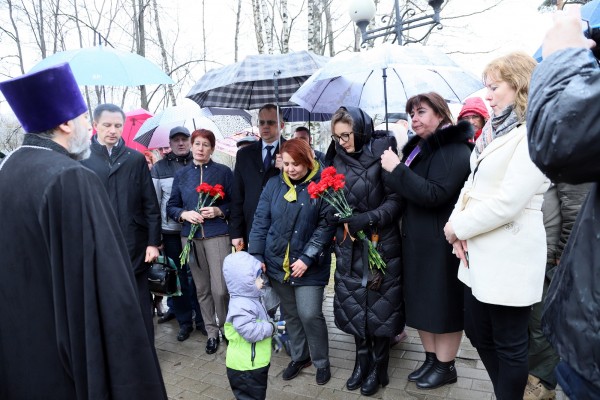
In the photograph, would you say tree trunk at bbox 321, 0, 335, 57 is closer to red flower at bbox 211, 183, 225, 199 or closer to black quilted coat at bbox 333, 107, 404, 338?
red flower at bbox 211, 183, 225, 199

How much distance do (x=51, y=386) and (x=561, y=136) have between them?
1.79 meters

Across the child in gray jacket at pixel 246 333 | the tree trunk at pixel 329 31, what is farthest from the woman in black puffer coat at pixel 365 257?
the tree trunk at pixel 329 31

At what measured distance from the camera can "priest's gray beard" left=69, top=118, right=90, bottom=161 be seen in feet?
5.68

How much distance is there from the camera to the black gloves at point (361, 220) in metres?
3.10

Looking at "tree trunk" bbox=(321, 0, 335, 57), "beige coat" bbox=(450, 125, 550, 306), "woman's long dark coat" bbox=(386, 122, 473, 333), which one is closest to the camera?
"beige coat" bbox=(450, 125, 550, 306)

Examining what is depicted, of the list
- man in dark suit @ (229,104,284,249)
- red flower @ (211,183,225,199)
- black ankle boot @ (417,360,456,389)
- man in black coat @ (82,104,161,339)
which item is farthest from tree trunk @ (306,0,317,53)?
black ankle boot @ (417,360,456,389)

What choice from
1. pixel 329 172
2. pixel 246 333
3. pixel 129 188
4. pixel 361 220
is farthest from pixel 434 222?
pixel 129 188

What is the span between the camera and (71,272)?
4.76 ft

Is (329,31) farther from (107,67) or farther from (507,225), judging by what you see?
(507,225)

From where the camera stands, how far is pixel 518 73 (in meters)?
2.21

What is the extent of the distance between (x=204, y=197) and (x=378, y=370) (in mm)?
2263

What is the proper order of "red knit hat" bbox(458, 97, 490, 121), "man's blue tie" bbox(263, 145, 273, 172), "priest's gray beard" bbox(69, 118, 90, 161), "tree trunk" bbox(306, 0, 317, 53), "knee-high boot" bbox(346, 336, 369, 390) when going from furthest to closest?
"tree trunk" bbox(306, 0, 317, 53) → "red knit hat" bbox(458, 97, 490, 121) → "man's blue tie" bbox(263, 145, 273, 172) → "knee-high boot" bbox(346, 336, 369, 390) → "priest's gray beard" bbox(69, 118, 90, 161)

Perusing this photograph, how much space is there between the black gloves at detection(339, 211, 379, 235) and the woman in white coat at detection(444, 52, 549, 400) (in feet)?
2.42

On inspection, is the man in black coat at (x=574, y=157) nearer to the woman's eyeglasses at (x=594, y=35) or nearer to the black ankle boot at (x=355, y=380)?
the woman's eyeglasses at (x=594, y=35)
